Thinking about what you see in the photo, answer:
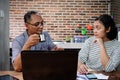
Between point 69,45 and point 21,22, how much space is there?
1385mm

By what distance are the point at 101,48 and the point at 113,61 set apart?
0.19 m

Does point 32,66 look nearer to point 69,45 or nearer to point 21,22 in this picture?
point 69,45

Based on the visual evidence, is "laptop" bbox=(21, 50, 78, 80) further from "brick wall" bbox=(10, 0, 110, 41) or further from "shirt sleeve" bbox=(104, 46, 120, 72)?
"brick wall" bbox=(10, 0, 110, 41)

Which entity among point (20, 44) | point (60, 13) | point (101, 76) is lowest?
point (101, 76)

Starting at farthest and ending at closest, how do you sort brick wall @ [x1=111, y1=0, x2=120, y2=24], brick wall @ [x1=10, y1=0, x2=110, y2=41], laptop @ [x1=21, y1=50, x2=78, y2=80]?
brick wall @ [x1=10, y1=0, x2=110, y2=41] → brick wall @ [x1=111, y1=0, x2=120, y2=24] → laptop @ [x1=21, y1=50, x2=78, y2=80]

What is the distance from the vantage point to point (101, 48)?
2.77m

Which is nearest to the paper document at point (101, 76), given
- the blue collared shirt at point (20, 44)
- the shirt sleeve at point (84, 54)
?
the shirt sleeve at point (84, 54)

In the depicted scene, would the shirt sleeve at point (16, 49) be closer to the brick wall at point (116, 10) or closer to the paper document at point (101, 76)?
the paper document at point (101, 76)

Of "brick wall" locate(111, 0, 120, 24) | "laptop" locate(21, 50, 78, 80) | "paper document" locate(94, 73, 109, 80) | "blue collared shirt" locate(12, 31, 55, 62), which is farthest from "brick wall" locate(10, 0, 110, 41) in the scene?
"laptop" locate(21, 50, 78, 80)

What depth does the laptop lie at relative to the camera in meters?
1.86

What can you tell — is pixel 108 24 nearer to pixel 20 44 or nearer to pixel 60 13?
pixel 20 44

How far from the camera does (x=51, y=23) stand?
6699 millimetres

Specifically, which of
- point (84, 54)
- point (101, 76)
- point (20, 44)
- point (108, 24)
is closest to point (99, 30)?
point (108, 24)

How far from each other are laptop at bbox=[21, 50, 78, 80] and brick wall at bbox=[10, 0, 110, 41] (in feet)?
15.7
